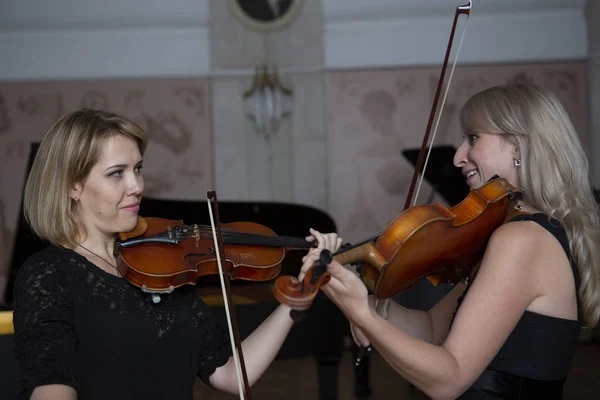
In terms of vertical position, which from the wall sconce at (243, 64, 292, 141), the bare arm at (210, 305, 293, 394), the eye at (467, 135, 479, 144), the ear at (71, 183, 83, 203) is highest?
the wall sconce at (243, 64, 292, 141)

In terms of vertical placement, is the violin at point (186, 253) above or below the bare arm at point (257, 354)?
above

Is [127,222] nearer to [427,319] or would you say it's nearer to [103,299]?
[103,299]

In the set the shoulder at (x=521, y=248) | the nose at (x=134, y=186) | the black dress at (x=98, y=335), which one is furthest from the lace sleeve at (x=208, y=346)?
the shoulder at (x=521, y=248)

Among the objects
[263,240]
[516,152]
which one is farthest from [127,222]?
[516,152]

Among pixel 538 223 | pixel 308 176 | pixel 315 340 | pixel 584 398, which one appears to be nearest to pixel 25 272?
pixel 538 223

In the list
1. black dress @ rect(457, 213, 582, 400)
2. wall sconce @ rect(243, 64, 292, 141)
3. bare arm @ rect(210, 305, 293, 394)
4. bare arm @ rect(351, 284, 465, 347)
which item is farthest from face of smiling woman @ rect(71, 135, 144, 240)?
wall sconce @ rect(243, 64, 292, 141)

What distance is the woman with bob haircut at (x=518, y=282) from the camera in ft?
5.49

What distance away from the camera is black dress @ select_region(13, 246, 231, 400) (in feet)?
5.67

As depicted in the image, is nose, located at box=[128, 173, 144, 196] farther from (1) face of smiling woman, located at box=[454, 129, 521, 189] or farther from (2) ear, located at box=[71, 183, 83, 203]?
(1) face of smiling woman, located at box=[454, 129, 521, 189]

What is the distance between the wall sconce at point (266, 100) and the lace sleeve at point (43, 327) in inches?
196

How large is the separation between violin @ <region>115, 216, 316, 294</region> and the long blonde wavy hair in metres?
0.66

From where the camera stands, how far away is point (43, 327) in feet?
5.72

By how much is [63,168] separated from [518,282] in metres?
1.18

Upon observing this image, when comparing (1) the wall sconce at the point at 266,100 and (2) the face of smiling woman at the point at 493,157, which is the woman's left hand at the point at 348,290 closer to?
(2) the face of smiling woman at the point at 493,157
